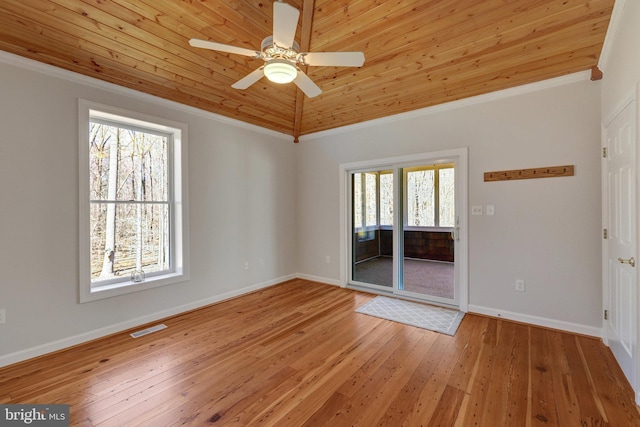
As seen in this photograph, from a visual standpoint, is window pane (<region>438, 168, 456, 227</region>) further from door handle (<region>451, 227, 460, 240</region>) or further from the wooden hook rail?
the wooden hook rail

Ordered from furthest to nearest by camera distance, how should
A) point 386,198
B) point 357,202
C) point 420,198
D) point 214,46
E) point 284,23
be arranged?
point 357,202
point 386,198
point 420,198
point 214,46
point 284,23

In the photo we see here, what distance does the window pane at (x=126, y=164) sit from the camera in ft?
9.75

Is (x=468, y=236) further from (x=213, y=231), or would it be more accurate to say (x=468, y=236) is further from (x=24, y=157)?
(x=24, y=157)

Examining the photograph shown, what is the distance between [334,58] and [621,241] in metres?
2.74

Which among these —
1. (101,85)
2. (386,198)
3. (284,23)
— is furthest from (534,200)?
(101,85)

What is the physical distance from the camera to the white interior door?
76.9 inches

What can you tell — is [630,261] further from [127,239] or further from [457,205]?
[127,239]

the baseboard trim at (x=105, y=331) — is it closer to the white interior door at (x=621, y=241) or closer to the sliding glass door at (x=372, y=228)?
the sliding glass door at (x=372, y=228)

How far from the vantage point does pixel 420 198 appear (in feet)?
13.4

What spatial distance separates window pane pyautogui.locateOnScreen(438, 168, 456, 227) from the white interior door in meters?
1.43

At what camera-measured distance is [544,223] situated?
3031mm

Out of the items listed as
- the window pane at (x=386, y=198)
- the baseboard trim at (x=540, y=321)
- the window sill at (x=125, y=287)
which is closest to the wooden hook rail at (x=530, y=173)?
the window pane at (x=386, y=198)

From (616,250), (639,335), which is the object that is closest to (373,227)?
(616,250)

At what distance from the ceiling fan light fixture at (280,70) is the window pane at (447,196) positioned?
259cm
